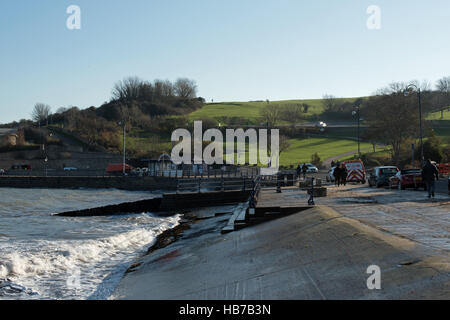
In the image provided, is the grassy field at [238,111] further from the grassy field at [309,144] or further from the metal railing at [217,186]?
the metal railing at [217,186]

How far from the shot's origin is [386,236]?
11.1 meters

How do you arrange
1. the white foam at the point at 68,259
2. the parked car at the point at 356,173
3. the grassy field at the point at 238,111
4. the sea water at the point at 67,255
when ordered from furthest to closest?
the grassy field at the point at 238,111, the parked car at the point at 356,173, the white foam at the point at 68,259, the sea water at the point at 67,255

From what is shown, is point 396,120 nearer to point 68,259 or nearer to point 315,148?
point 315,148

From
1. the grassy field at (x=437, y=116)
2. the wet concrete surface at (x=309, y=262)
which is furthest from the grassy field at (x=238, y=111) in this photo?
the wet concrete surface at (x=309, y=262)

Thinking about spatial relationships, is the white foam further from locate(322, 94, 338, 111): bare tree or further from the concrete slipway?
locate(322, 94, 338, 111): bare tree

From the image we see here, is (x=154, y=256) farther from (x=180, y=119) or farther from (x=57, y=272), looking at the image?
(x=180, y=119)

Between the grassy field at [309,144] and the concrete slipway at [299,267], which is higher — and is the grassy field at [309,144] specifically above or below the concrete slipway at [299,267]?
above

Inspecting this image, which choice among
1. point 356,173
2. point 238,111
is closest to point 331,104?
point 238,111

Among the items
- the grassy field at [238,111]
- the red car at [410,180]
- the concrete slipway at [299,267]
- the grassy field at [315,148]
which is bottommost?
the concrete slipway at [299,267]

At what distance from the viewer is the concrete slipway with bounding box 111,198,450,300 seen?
24.9 ft

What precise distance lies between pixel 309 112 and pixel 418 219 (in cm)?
15727

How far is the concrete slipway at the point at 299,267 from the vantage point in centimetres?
760

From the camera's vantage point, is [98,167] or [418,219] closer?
[418,219]
